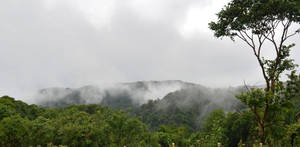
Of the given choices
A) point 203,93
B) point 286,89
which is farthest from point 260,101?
point 203,93

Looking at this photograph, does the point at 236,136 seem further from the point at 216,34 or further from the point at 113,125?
the point at 216,34

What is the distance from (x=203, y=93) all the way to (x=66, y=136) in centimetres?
16348

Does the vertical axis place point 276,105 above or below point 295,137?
above

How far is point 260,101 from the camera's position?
8.32 m

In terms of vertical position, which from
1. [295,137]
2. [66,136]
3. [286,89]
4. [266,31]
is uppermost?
[266,31]

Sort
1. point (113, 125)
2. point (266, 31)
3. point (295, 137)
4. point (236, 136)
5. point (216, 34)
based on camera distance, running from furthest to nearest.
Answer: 1. point (236, 136)
2. point (113, 125)
3. point (216, 34)
4. point (266, 31)
5. point (295, 137)

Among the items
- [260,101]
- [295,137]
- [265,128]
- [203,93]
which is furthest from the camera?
[203,93]

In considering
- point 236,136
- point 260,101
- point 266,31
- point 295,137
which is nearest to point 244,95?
point 260,101

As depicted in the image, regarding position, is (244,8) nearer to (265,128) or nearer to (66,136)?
(265,128)

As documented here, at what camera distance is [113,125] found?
21.4 m

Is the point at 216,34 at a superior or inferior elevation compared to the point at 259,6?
inferior

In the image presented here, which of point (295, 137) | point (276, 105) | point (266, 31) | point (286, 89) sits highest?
point (266, 31)

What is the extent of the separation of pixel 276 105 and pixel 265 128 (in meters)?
1.56

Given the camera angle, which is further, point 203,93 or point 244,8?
point 203,93
